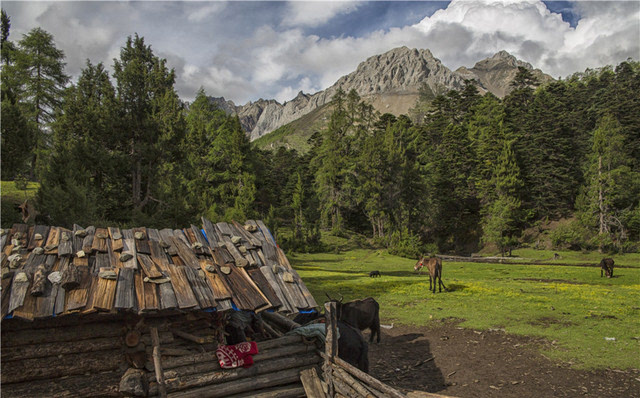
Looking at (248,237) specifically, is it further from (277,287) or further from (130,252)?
(130,252)

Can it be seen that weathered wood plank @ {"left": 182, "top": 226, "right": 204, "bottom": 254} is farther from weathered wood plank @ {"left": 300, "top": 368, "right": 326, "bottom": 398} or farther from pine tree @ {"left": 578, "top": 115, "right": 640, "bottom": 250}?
pine tree @ {"left": 578, "top": 115, "right": 640, "bottom": 250}

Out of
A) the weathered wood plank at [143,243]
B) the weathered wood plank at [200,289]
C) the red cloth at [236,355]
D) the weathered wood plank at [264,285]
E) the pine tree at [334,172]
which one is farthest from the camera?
the pine tree at [334,172]

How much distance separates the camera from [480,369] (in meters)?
11.5

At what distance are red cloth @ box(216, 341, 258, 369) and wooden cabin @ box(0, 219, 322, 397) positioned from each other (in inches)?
6.7

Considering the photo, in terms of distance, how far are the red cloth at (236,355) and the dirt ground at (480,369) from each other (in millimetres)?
4605

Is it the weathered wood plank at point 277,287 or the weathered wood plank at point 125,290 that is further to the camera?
the weathered wood plank at point 277,287

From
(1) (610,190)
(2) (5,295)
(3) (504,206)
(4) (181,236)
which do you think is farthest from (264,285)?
(1) (610,190)

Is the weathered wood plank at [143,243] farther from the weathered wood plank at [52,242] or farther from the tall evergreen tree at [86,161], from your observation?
the tall evergreen tree at [86,161]

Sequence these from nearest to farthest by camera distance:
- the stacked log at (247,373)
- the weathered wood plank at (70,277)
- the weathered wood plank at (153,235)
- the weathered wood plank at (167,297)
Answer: the weathered wood plank at (70,277) → the weathered wood plank at (167,297) → the stacked log at (247,373) → the weathered wood plank at (153,235)

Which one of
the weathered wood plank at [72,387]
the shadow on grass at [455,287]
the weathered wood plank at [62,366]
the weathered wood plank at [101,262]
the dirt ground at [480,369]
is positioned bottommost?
the dirt ground at [480,369]

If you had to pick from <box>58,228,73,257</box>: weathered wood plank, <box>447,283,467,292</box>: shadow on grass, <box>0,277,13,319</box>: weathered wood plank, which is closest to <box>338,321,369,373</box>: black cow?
<box>58,228,73,257</box>: weathered wood plank

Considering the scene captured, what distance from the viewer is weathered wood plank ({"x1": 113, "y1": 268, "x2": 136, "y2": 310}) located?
7.71 metres

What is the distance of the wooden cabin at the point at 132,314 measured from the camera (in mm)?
7766

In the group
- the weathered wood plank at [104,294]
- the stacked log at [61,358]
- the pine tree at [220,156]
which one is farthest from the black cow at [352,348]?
the pine tree at [220,156]
